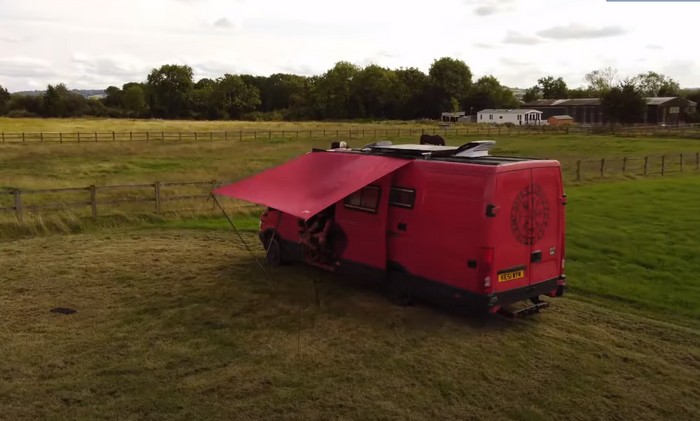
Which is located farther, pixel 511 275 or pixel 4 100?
pixel 4 100

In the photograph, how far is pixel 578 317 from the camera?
8445 millimetres

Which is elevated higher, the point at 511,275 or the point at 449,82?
the point at 449,82

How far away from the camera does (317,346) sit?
731 centimetres

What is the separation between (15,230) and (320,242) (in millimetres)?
8907

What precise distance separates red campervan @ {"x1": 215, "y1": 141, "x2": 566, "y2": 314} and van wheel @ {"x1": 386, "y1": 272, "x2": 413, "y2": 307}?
0.05 feet

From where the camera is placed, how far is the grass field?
19.3 ft

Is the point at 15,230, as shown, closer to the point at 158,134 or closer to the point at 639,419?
the point at 639,419

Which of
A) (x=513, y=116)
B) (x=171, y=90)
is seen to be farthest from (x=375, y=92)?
(x=171, y=90)

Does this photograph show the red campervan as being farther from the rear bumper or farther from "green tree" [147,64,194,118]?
"green tree" [147,64,194,118]

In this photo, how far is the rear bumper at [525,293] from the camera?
743 cm

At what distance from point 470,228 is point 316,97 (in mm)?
104745

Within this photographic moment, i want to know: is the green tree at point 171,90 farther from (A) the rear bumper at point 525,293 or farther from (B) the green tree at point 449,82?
(A) the rear bumper at point 525,293

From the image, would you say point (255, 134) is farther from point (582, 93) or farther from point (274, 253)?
point (582, 93)

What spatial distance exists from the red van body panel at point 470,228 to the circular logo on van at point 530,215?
13 millimetres
